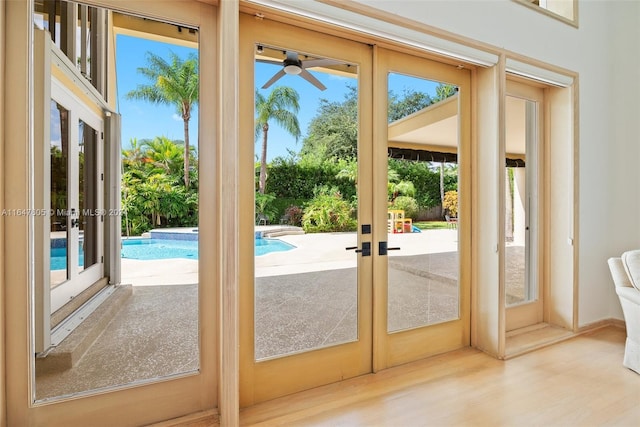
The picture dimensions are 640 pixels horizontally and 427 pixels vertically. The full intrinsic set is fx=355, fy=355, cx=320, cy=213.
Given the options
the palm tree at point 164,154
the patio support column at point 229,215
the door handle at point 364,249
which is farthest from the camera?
the door handle at point 364,249

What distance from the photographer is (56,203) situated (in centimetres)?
178

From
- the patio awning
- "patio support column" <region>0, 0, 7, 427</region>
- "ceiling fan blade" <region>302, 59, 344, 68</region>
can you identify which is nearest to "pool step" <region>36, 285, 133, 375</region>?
"patio support column" <region>0, 0, 7, 427</region>

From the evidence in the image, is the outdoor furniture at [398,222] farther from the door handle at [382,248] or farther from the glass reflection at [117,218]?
the glass reflection at [117,218]

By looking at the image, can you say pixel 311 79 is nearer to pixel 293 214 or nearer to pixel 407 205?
pixel 293 214

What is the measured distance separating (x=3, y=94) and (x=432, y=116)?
2652mm

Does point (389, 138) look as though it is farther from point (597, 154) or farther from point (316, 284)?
point (597, 154)

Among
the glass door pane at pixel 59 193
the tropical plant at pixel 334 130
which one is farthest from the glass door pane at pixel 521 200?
the glass door pane at pixel 59 193

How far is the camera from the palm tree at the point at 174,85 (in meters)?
1.92

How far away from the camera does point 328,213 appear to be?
2.46 meters

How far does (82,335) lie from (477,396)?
230cm

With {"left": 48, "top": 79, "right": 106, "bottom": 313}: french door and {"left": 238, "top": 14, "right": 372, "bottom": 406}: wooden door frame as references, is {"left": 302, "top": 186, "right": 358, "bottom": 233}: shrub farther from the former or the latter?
{"left": 48, "top": 79, "right": 106, "bottom": 313}: french door

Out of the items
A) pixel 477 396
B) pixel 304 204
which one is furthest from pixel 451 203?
pixel 477 396

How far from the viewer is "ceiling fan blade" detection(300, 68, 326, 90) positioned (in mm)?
2287

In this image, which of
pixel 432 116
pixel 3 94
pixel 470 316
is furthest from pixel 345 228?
pixel 3 94
